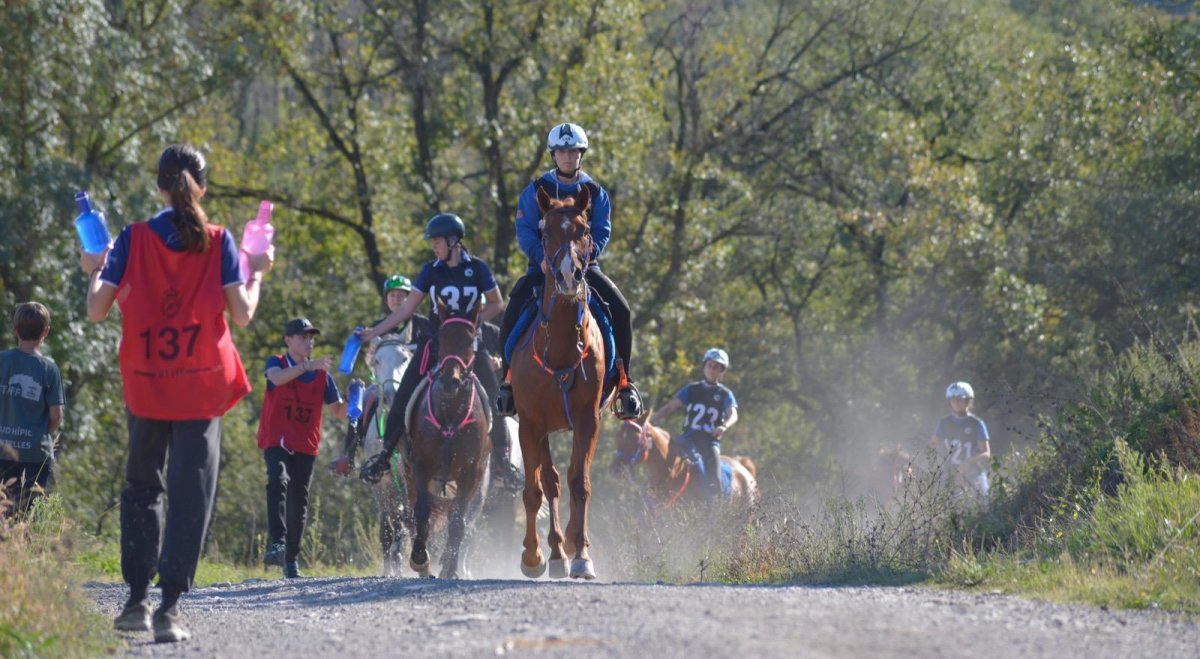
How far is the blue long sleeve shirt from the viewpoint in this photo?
11.4 m

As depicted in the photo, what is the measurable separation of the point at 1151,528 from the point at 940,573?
52.7 inches

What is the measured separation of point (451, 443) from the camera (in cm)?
1270

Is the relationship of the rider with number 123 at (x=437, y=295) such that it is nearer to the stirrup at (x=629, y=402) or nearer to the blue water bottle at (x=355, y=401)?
the stirrup at (x=629, y=402)

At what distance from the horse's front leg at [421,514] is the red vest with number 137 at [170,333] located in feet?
16.4

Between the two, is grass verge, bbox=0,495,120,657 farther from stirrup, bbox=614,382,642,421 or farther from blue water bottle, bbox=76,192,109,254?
stirrup, bbox=614,382,642,421

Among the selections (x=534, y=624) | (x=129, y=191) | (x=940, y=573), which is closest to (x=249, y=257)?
(x=534, y=624)

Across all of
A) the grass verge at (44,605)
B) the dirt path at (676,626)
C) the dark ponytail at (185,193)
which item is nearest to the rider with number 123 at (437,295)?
the dirt path at (676,626)

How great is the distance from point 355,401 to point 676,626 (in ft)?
27.4

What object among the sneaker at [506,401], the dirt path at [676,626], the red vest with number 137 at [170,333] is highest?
the sneaker at [506,401]

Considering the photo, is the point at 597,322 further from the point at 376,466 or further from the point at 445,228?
the point at 376,466

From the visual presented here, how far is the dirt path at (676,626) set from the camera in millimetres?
6914

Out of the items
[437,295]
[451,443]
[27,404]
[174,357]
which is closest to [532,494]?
[451,443]

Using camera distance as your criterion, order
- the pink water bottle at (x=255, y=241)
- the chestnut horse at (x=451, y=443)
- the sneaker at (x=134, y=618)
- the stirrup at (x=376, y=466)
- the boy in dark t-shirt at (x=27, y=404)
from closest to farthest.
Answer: the pink water bottle at (x=255, y=241) → the sneaker at (x=134, y=618) → the boy in dark t-shirt at (x=27, y=404) → the chestnut horse at (x=451, y=443) → the stirrup at (x=376, y=466)

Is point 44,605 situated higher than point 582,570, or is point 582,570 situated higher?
point 582,570
